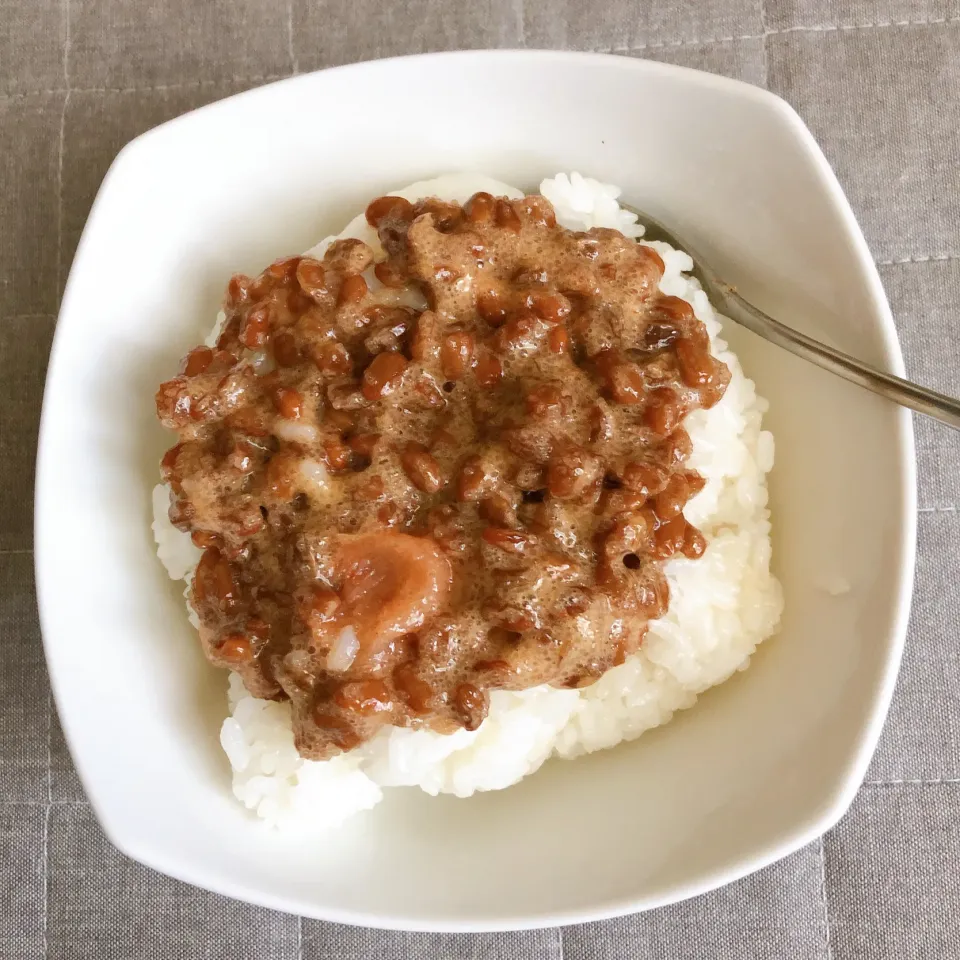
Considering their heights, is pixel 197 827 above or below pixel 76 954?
above

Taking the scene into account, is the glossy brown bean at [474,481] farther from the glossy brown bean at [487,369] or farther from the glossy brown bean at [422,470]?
the glossy brown bean at [487,369]

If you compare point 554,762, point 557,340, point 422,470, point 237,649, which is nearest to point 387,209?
point 557,340

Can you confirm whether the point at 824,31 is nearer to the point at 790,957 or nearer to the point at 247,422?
the point at 247,422

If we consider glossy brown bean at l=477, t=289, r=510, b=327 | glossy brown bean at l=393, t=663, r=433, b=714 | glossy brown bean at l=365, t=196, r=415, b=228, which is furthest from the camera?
glossy brown bean at l=365, t=196, r=415, b=228

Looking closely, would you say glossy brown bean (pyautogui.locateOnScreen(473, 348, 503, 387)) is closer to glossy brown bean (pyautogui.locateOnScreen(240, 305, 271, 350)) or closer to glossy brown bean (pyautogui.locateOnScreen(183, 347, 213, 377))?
glossy brown bean (pyautogui.locateOnScreen(240, 305, 271, 350))

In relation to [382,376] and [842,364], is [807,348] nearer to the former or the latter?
[842,364]

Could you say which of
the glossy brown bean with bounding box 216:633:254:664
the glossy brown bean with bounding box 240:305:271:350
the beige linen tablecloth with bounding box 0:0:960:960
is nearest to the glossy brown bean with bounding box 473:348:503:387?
the glossy brown bean with bounding box 240:305:271:350

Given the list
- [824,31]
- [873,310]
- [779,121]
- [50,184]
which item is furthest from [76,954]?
A: [824,31]
